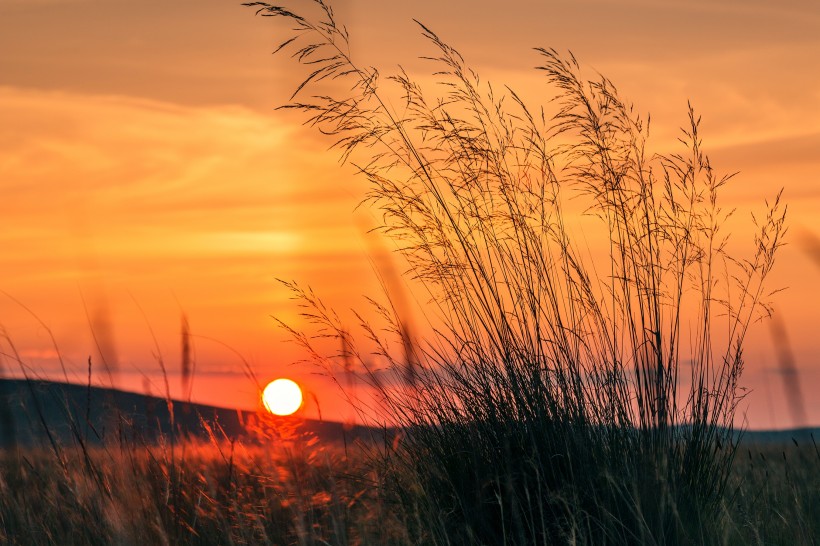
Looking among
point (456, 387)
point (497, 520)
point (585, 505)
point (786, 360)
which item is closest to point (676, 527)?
point (585, 505)

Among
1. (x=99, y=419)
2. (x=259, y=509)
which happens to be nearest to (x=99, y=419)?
(x=99, y=419)

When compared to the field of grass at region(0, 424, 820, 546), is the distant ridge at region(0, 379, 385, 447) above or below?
above

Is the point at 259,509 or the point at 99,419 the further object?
the point at 259,509

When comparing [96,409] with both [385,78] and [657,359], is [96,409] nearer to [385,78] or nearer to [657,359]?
[385,78]

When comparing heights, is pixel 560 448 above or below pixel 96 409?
below

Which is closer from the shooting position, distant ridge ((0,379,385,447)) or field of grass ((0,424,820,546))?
field of grass ((0,424,820,546))

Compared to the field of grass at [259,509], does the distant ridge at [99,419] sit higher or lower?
higher

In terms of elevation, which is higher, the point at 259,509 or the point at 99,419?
the point at 99,419

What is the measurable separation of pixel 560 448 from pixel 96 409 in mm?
2448

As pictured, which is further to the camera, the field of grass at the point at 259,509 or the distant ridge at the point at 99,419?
the distant ridge at the point at 99,419

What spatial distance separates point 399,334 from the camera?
3982 millimetres

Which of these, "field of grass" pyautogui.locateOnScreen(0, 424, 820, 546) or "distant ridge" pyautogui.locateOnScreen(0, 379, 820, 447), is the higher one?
"distant ridge" pyautogui.locateOnScreen(0, 379, 820, 447)

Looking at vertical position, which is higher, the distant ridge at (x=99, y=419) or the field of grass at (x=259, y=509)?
the distant ridge at (x=99, y=419)

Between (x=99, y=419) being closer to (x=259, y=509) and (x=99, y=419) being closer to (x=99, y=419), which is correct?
(x=99, y=419)
